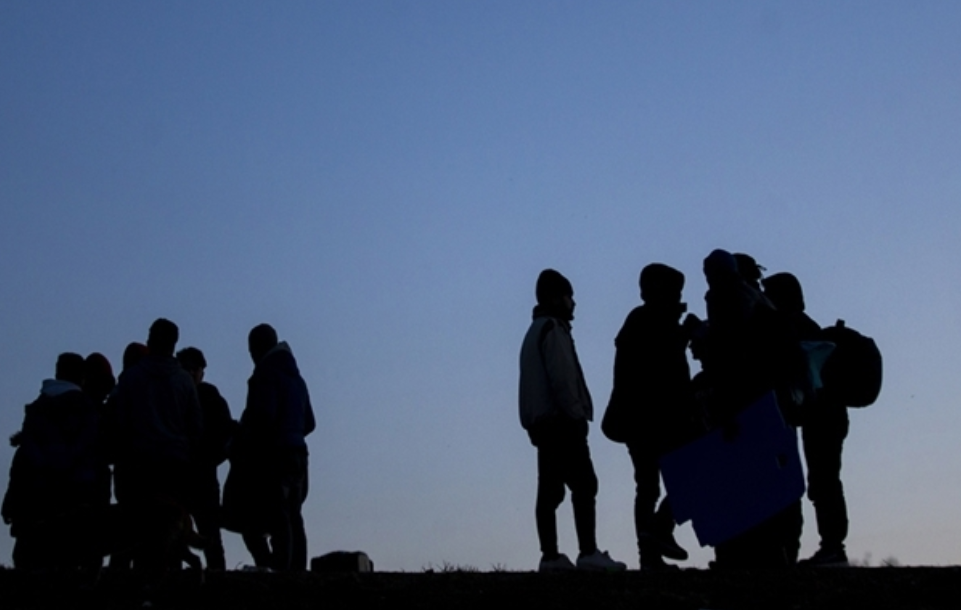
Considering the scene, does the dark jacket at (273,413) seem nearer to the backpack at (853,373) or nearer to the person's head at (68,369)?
the person's head at (68,369)

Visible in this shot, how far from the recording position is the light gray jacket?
37.3 ft

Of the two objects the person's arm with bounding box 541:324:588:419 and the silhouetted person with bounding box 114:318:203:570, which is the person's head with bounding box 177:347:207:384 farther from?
the person's arm with bounding box 541:324:588:419

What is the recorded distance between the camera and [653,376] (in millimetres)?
11211

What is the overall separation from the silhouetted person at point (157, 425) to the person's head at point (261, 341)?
3.61 feet

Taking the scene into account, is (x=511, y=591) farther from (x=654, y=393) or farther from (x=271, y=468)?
(x=271, y=468)

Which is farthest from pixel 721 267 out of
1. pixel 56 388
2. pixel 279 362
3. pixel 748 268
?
pixel 56 388

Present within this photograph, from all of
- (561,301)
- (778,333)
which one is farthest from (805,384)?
(561,301)

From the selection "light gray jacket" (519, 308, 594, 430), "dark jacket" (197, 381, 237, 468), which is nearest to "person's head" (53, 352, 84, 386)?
"dark jacket" (197, 381, 237, 468)

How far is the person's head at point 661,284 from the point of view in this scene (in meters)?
11.3

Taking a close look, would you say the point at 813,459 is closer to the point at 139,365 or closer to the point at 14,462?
the point at 139,365

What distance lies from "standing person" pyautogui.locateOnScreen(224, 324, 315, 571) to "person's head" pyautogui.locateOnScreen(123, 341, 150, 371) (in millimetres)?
895

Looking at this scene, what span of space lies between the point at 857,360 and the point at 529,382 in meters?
2.37

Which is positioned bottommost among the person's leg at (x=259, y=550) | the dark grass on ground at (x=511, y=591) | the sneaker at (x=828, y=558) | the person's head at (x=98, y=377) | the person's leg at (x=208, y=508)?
the dark grass on ground at (x=511, y=591)

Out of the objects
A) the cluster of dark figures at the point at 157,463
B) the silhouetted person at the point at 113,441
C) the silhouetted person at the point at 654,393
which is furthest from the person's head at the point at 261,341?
the silhouetted person at the point at 654,393
